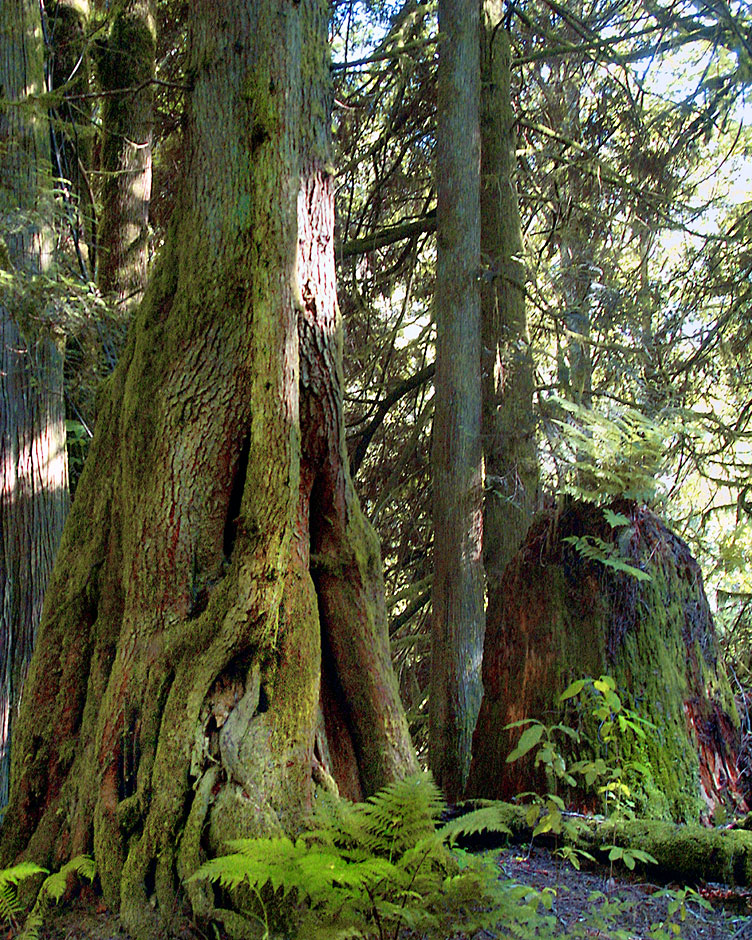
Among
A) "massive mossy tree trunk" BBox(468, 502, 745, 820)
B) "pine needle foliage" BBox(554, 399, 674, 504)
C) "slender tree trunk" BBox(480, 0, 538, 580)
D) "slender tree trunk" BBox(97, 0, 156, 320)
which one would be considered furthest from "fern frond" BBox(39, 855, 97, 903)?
"slender tree trunk" BBox(97, 0, 156, 320)

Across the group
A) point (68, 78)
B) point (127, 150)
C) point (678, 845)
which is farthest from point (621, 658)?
point (68, 78)

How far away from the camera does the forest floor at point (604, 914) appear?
3072 millimetres

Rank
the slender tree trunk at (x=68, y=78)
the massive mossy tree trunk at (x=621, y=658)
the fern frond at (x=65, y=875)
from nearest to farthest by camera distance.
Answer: the fern frond at (x=65, y=875), the massive mossy tree trunk at (x=621, y=658), the slender tree trunk at (x=68, y=78)

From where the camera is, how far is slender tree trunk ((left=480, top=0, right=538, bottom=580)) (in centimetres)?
810

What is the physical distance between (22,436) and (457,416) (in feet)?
14.0

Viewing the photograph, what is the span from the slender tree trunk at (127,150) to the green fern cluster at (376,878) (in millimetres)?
7250

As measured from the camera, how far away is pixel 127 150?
30.0 ft

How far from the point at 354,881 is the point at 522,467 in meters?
5.90

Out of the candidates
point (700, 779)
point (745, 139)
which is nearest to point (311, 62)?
point (700, 779)

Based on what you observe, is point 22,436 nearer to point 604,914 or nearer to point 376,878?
point 376,878

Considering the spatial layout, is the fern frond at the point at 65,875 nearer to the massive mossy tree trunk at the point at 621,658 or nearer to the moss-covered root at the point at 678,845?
the moss-covered root at the point at 678,845

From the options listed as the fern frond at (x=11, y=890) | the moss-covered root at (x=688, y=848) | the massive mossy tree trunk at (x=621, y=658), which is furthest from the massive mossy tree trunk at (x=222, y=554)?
the moss-covered root at (x=688, y=848)

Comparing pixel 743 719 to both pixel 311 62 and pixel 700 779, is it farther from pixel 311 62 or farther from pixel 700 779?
pixel 311 62

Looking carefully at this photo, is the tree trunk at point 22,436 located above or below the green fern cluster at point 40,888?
above
